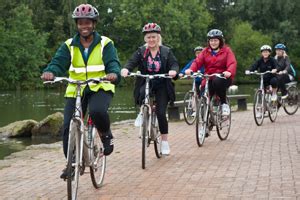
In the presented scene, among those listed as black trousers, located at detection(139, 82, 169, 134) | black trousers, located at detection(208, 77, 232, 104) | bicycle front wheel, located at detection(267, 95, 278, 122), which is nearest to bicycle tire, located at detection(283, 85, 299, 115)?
bicycle front wheel, located at detection(267, 95, 278, 122)

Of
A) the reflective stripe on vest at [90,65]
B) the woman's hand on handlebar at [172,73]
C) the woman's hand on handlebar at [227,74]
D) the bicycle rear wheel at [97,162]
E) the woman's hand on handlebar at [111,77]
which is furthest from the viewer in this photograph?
the woman's hand on handlebar at [227,74]

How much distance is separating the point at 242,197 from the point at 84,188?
1887 millimetres

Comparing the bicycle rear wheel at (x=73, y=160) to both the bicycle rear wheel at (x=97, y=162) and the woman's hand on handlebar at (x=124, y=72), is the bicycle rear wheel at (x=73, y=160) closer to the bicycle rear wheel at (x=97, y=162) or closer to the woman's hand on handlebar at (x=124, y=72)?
the bicycle rear wheel at (x=97, y=162)

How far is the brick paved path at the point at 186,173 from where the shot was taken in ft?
21.8

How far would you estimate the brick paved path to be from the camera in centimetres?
666

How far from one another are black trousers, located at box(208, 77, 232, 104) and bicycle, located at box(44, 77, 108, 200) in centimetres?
409

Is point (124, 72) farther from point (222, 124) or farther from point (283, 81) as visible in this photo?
point (283, 81)

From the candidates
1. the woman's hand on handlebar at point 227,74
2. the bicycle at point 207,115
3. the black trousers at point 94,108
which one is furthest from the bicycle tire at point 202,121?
the black trousers at point 94,108

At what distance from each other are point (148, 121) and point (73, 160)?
269 centimetres

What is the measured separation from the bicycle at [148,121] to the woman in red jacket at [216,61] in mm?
1752

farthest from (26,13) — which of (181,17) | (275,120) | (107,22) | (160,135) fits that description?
(160,135)

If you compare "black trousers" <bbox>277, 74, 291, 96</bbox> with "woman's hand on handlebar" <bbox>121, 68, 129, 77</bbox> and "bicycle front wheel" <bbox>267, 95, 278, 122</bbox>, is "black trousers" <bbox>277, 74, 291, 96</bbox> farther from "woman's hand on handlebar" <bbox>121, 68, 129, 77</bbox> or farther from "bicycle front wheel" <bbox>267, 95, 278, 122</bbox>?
"woman's hand on handlebar" <bbox>121, 68, 129, 77</bbox>

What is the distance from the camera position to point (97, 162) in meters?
6.89

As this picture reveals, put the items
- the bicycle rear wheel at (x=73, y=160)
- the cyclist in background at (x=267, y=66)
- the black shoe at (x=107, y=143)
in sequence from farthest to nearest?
the cyclist in background at (x=267, y=66) → the black shoe at (x=107, y=143) → the bicycle rear wheel at (x=73, y=160)
